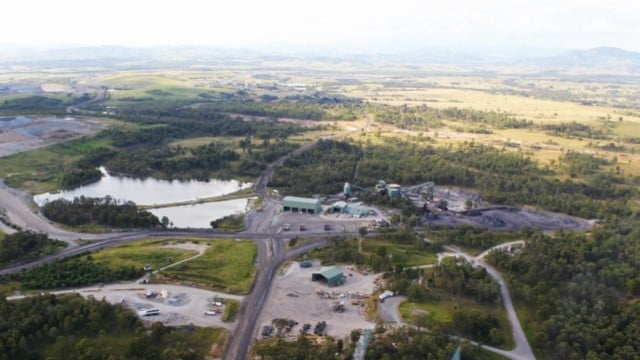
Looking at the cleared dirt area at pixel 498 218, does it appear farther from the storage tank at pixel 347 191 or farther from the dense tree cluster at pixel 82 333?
the dense tree cluster at pixel 82 333

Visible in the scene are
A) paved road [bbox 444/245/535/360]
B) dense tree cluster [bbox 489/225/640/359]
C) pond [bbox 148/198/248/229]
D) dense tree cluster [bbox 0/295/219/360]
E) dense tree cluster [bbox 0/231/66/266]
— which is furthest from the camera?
pond [bbox 148/198/248/229]

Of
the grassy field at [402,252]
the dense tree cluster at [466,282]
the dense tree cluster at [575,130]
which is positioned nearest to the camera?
the dense tree cluster at [466,282]

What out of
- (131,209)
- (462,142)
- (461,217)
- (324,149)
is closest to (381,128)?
(462,142)

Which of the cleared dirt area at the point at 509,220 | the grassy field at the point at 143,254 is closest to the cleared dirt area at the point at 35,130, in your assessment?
the grassy field at the point at 143,254

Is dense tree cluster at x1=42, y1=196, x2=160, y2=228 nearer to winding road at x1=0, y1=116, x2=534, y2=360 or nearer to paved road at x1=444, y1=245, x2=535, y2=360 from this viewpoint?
winding road at x1=0, y1=116, x2=534, y2=360

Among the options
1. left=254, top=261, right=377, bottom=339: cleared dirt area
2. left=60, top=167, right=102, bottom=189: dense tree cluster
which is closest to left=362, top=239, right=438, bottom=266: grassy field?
left=254, top=261, right=377, bottom=339: cleared dirt area

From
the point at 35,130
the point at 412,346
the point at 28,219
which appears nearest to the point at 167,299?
the point at 412,346

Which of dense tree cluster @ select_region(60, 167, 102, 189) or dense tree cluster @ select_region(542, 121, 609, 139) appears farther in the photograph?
dense tree cluster @ select_region(542, 121, 609, 139)
